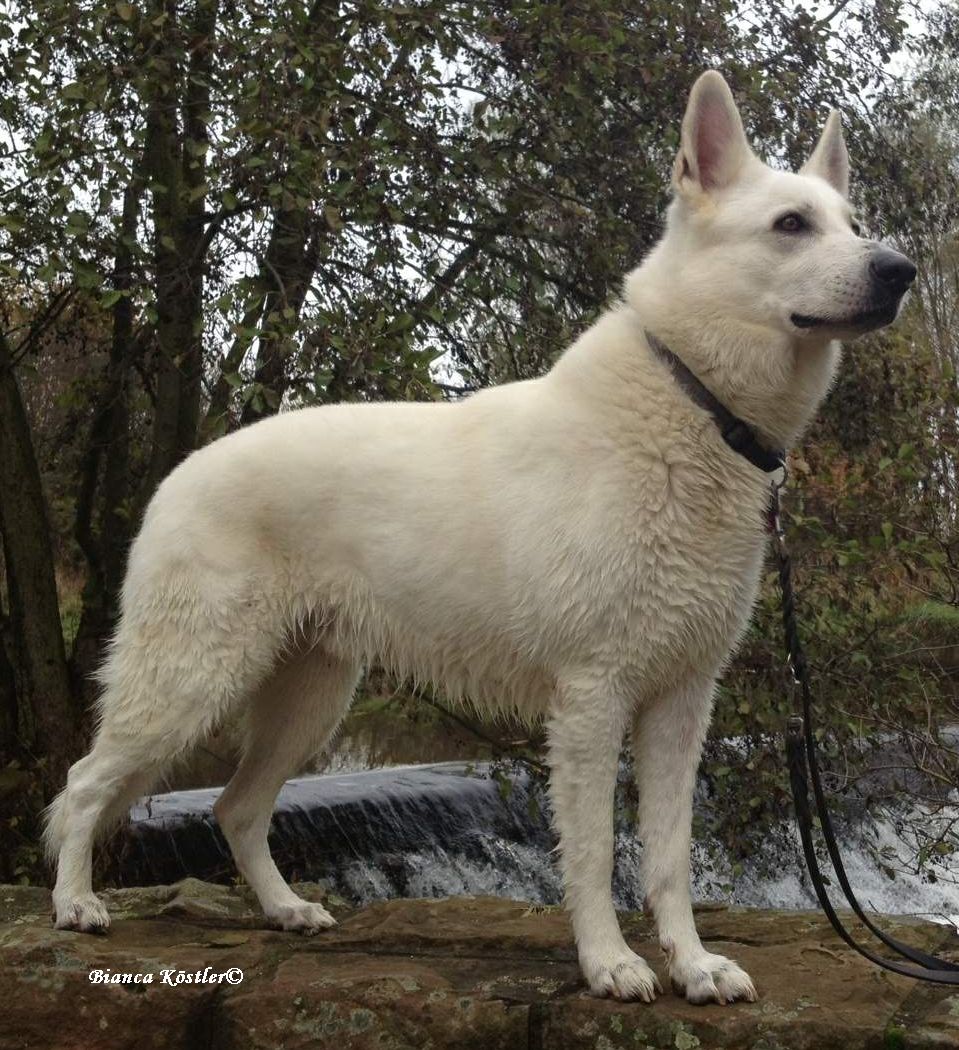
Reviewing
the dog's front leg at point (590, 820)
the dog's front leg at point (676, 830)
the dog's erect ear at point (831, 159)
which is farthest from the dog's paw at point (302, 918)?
the dog's erect ear at point (831, 159)

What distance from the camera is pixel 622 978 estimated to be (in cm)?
323

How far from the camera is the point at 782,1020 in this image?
3.08 meters

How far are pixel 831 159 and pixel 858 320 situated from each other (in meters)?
0.87

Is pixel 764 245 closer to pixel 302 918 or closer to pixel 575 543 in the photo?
pixel 575 543

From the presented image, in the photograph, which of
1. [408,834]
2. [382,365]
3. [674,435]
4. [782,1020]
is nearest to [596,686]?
[674,435]

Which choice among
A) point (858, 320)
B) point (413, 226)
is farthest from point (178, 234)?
point (858, 320)

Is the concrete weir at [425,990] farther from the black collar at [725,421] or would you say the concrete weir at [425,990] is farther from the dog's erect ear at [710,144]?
the dog's erect ear at [710,144]

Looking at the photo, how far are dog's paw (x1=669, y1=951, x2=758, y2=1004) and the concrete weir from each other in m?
0.04

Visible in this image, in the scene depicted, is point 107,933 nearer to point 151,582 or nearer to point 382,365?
point 151,582

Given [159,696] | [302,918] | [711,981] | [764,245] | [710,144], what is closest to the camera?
[711,981]

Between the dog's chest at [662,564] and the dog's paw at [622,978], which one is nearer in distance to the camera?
the dog's paw at [622,978]

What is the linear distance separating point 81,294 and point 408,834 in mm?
3832

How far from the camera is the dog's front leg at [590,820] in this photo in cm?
327

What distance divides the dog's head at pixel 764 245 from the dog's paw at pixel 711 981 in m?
1.67
